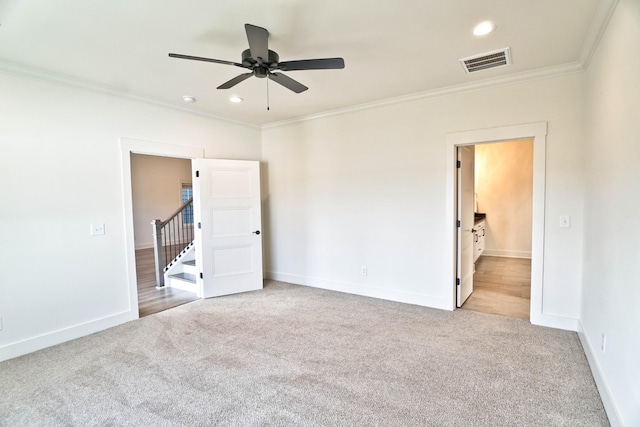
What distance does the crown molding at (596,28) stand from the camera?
2.01m

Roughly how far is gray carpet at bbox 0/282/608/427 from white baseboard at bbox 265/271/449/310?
0.82 feet

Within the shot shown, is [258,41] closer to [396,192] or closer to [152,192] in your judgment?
[396,192]

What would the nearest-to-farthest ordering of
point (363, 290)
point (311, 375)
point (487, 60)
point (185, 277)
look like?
1. point (311, 375)
2. point (487, 60)
3. point (363, 290)
4. point (185, 277)

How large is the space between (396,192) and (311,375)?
2.54 m

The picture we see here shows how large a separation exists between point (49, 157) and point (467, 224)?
492cm

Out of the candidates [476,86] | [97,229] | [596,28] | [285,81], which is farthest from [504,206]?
[97,229]

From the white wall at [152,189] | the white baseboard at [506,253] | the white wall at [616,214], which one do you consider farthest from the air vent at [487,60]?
the white wall at [152,189]

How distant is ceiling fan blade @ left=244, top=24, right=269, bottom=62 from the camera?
75.4 inches

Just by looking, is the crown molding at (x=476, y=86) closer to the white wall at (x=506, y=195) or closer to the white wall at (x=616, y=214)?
the white wall at (x=616, y=214)

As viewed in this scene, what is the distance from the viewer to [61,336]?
3123 millimetres

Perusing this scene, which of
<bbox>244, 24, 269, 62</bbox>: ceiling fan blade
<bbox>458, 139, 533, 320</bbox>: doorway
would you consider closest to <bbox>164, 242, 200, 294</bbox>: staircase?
<bbox>244, 24, 269, 62</bbox>: ceiling fan blade

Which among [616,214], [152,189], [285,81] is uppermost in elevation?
[285,81]

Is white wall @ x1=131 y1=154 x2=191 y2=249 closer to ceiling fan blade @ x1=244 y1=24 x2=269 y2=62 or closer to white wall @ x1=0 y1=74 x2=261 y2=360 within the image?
white wall @ x1=0 y1=74 x2=261 y2=360

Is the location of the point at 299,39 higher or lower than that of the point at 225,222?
higher
